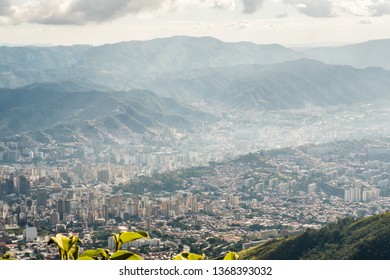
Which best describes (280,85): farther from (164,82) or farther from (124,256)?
(124,256)

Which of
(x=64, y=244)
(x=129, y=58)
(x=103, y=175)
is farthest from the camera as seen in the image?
(x=129, y=58)

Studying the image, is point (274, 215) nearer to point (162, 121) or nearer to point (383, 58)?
point (162, 121)

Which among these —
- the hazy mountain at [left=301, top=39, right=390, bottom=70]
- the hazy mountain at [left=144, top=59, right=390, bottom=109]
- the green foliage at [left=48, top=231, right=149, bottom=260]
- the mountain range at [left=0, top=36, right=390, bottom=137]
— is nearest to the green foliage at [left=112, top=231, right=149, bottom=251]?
the green foliage at [left=48, top=231, right=149, bottom=260]

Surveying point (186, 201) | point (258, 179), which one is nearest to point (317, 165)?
point (258, 179)

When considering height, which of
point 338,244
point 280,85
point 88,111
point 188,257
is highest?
point 188,257

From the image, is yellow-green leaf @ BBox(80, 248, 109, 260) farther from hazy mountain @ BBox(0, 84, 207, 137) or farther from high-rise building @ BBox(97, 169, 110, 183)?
hazy mountain @ BBox(0, 84, 207, 137)

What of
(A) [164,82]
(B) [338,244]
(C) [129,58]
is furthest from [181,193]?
(C) [129,58]

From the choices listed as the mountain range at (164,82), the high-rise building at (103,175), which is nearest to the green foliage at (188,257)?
the high-rise building at (103,175)
